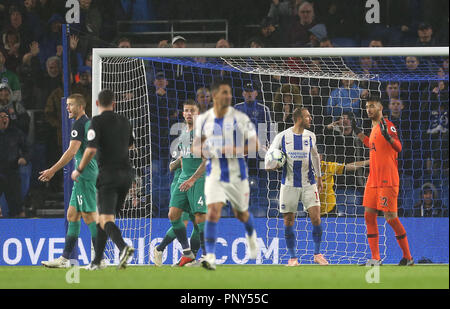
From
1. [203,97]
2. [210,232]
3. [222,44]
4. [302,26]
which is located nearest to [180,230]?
[210,232]

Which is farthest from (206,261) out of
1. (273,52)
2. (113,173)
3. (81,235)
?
(81,235)

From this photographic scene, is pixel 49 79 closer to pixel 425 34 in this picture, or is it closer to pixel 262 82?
pixel 262 82

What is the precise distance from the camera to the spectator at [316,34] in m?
15.0

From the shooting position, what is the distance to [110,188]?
9094 millimetres

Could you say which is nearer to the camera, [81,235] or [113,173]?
[113,173]

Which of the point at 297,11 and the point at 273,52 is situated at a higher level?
the point at 297,11

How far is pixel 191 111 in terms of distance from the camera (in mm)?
10805

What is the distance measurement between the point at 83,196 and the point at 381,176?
11.6 ft

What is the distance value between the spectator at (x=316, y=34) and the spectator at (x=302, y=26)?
0.08 metres

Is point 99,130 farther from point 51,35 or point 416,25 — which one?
point 416,25

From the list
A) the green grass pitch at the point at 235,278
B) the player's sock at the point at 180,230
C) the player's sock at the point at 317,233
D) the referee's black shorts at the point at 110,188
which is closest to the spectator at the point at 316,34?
the player's sock at the point at 317,233

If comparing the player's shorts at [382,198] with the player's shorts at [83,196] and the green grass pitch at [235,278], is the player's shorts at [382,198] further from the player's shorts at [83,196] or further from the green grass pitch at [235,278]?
the player's shorts at [83,196]

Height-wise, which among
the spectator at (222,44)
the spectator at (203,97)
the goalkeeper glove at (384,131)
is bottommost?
the goalkeeper glove at (384,131)

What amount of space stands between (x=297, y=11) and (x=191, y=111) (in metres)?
5.37
